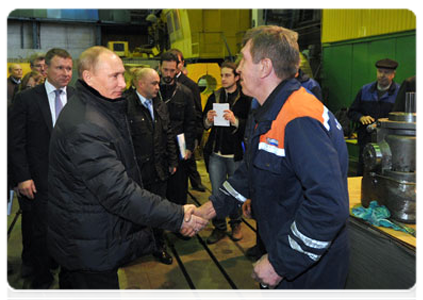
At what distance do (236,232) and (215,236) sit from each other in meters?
0.24

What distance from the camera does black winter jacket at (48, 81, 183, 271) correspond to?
6.57 feet

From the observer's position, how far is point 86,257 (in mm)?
2102

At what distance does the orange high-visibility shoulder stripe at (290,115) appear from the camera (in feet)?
5.14

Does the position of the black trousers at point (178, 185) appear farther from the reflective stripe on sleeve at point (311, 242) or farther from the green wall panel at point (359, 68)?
the green wall panel at point (359, 68)

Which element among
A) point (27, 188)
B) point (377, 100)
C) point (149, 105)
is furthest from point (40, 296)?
point (377, 100)

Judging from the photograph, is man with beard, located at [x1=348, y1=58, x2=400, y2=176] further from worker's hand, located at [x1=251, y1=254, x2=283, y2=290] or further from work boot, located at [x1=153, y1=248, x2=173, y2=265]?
worker's hand, located at [x1=251, y1=254, x2=283, y2=290]

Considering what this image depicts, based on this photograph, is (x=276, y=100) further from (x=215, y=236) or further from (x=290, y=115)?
(x=215, y=236)

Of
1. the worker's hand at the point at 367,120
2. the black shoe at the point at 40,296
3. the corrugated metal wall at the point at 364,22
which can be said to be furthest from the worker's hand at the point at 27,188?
the corrugated metal wall at the point at 364,22

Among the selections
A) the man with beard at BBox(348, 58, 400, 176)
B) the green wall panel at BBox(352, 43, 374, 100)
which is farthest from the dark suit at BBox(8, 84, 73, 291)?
the green wall panel at BBox(352, 43, 374, 100)

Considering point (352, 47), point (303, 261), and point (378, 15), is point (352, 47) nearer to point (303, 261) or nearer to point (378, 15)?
point (378, 15)

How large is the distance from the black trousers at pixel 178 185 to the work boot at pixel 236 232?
0.66 meters

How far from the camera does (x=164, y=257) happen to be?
3.95 m

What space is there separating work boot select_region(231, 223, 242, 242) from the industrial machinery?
2.38m
